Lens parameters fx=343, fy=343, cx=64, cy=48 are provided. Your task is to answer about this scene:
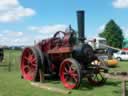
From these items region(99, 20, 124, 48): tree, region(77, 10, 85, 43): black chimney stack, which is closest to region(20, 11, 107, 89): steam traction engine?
region(77, 10, 85, 43): black chimney stack

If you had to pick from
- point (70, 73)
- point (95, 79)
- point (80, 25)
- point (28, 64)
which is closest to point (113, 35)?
point (28, 64)

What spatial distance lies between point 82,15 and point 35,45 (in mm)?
3062

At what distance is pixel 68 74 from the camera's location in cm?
1166

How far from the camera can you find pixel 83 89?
1119cm

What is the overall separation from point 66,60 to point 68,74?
51 cm

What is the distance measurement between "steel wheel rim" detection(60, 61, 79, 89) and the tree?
58.0 metres

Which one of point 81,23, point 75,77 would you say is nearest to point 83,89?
point 75,77

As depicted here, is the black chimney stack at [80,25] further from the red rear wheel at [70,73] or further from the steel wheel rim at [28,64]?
the steel wheel rim at [28,64]

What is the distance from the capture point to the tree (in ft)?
230

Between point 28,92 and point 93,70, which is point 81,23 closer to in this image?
point 93,70

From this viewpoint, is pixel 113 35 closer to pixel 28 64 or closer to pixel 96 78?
pixel 28 64

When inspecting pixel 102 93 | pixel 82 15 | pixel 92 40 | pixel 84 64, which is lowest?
pixel 102 93

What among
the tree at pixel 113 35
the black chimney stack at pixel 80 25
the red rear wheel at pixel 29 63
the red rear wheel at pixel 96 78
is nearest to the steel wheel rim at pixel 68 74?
the red rear wheel at pixel 96 78

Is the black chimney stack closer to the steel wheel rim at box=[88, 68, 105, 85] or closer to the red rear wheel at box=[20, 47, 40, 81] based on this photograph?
the steel wheel rim at box=[88, 68, 105, 85]
